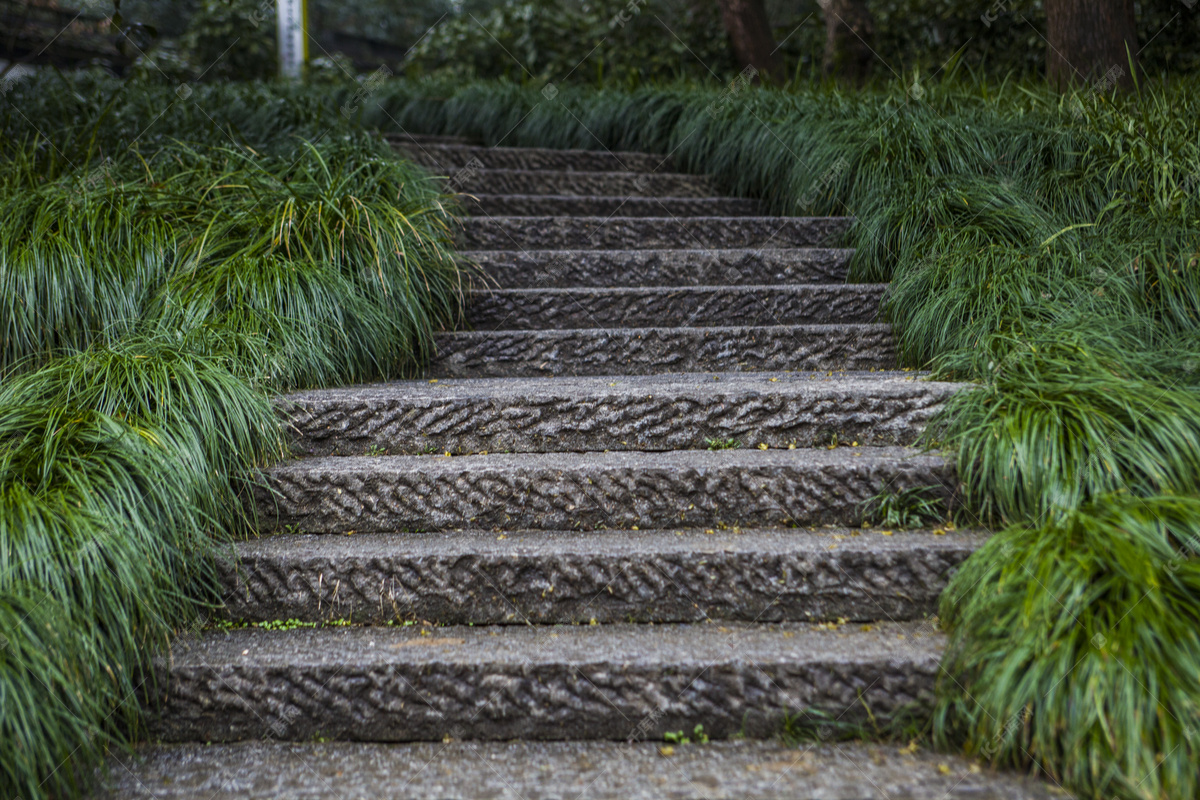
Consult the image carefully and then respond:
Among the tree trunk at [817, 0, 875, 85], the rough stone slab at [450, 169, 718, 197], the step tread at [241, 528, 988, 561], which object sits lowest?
the step tread at [241, 528, 988, 561]

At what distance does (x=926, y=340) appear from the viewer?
2475 mm

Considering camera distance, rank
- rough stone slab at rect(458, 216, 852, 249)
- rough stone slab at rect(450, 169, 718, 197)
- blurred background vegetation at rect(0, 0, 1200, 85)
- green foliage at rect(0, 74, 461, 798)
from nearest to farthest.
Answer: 1. green foliage at rect(0, 74, 461, 798)
2. rough stone slab at rect(458, 216, 852, 249)
3. rough stone slab at rect(450, 169, 718, 197)
4. blurred background vegetation at rect(0, 0, 1200, 85)

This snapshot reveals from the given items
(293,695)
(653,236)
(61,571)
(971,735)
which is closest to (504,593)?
(293,695)

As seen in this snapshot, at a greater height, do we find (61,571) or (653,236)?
(653,236)

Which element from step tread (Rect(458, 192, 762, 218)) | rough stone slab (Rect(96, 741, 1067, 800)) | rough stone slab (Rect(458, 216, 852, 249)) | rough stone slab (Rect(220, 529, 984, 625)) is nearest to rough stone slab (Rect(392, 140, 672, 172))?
step tread (Rect(458, 192, 762, 218))

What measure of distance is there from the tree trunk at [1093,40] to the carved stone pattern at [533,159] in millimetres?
2175

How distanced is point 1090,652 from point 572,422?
131cm

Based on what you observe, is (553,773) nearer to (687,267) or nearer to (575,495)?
(575,495)

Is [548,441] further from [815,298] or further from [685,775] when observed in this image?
[815,298]

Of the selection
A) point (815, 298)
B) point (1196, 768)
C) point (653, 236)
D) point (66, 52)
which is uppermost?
point (66, 52)

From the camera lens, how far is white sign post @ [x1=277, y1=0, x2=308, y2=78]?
664 cm

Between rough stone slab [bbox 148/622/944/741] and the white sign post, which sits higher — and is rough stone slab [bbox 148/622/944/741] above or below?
below

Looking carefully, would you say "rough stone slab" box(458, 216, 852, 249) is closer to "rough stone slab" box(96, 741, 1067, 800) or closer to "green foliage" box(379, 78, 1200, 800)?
"green foliage" box(379, 78, 1200, 800)

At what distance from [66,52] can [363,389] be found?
864cm
